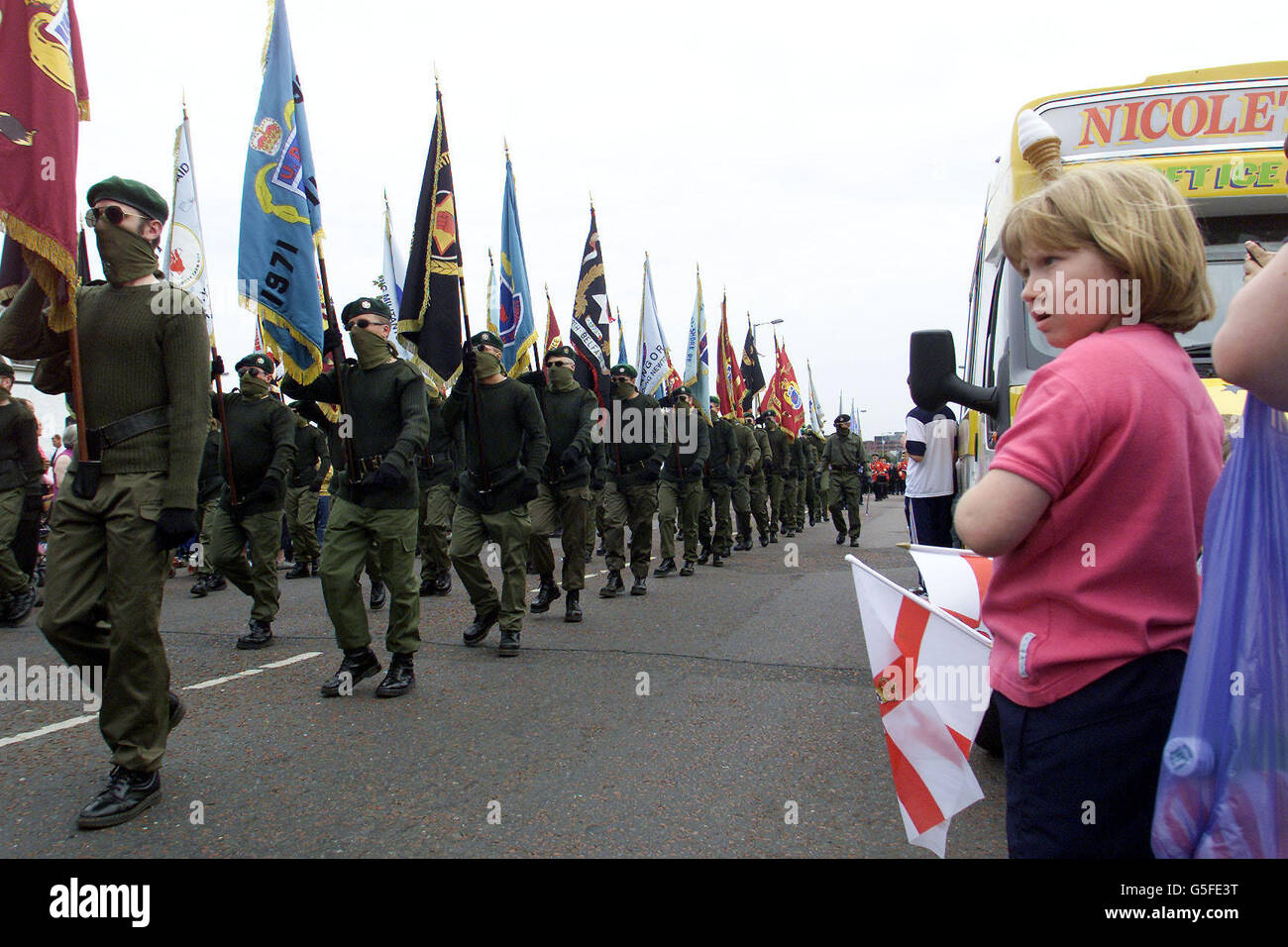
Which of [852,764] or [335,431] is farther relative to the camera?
[335,431]

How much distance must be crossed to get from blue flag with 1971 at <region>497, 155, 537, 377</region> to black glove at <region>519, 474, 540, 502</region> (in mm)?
3820

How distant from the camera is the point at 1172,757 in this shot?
4.08 ft

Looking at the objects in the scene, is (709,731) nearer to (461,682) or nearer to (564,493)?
(461,682)

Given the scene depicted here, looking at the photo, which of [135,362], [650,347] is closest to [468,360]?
[135,362]

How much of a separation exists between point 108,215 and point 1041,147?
10.6 ft

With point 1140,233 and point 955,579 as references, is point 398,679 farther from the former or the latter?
point 1140,233

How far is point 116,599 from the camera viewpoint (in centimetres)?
330

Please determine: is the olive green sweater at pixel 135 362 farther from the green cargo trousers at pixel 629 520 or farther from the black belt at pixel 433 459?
the green cargo trousers at pixel 629 520

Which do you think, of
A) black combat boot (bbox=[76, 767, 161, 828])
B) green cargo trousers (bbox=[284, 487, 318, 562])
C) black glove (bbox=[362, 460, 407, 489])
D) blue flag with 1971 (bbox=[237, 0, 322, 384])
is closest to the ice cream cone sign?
black combat boot (bbox=[76, 767, 161, 828])

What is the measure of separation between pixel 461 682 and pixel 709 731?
1.73 metres

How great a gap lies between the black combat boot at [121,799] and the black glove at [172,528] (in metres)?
0.84

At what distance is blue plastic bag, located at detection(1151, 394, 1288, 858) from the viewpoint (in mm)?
1188

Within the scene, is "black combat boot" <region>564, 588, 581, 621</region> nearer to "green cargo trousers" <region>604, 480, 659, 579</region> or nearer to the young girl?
"green cargo trousers" <region>604, 480, 659, 579</region>
